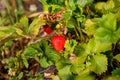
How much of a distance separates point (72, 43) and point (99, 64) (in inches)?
9.9

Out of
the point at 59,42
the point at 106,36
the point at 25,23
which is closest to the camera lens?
the point at 106,36

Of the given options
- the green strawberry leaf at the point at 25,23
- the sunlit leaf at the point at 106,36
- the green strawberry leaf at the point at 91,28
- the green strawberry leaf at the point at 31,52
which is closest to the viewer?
the sunlit leaf at the point at 106,36

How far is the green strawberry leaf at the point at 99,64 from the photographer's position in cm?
215

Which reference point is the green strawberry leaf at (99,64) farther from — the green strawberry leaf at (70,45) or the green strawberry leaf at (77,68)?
the green strawberry leaf at (70,45)

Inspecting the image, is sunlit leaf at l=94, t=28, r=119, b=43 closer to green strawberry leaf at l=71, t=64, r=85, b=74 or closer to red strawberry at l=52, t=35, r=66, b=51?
green strawberry leaf at l=71, t=64, r=85, b=74

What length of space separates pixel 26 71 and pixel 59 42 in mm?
433

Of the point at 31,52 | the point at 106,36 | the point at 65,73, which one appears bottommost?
the point at 65,73

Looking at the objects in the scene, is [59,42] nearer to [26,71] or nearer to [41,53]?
[41,53]

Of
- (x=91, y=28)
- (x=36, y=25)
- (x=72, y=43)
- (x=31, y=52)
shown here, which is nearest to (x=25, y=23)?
(x=36, y=25)

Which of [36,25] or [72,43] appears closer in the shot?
[72,43]

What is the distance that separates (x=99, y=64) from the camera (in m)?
2.17

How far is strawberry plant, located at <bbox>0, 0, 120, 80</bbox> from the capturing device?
2166 millimetres

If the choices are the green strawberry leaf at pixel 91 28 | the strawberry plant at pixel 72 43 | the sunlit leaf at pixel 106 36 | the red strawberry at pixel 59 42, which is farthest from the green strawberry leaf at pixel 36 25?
the sunlit leaf at pixel 106 36

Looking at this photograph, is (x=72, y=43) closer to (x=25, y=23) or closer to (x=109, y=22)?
(x=109, y=22)
